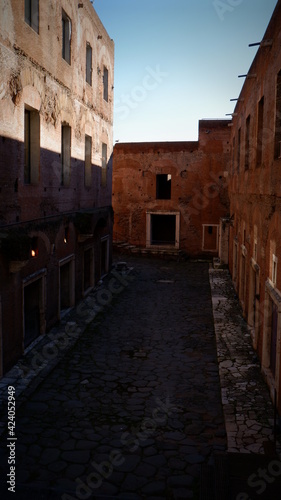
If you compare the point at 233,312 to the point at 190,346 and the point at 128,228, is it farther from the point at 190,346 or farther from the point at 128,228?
the point at 128,228

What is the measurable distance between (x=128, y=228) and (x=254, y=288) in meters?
15.8

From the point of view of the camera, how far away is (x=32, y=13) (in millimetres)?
9305

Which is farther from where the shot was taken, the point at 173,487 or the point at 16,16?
the point at 16,16

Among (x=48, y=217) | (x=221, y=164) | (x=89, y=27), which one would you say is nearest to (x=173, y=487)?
(x=48, y=217)

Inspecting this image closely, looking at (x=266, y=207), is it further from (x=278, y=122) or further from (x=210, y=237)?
(x=210, y=237)

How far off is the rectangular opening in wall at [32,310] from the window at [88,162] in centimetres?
525

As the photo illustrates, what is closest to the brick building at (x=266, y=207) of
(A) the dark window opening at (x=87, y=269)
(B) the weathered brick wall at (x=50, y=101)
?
(B) the weathered brick wall at (x=50, y=101)

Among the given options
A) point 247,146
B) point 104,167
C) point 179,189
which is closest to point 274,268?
point 247,146

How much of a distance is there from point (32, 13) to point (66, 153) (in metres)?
3.80

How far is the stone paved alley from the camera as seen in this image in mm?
5469

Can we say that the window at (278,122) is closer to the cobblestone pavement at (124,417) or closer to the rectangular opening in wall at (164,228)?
the cobblestone pavement at (124,417)

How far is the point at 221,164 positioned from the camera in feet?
78.5

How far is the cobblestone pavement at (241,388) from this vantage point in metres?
6.32

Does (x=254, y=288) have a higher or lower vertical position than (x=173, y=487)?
higher
